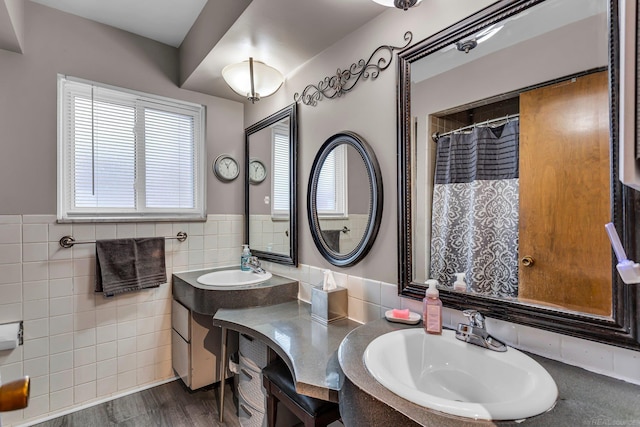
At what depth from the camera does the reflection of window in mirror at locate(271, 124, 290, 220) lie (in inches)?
84.3

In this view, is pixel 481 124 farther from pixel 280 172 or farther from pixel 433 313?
pixel 280 172

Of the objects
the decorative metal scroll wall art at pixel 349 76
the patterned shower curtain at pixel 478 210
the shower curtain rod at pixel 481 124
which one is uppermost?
the decorative metal scroll wall art at pixel 349 76

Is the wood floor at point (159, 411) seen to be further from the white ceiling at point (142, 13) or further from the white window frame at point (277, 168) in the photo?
the white ceiling at point (142, 13)

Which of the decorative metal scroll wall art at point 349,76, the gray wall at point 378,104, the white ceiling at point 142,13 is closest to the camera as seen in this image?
the gray wall at point 378,104

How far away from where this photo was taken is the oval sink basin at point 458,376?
2.33 ft

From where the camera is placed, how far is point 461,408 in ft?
2.32

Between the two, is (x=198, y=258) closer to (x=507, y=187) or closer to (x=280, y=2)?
(x=280, y=2)

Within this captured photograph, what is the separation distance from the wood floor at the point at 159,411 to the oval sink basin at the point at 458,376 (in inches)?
54.6

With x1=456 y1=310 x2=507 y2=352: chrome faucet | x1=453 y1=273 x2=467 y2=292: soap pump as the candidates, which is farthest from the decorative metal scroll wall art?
x1=456 y1=310 x2=507 y2=352: chrome faucet

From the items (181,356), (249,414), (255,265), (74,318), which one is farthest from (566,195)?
(74,318)

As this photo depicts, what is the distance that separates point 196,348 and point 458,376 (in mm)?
1717

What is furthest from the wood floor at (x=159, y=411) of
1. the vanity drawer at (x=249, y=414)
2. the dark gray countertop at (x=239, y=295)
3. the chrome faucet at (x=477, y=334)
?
the chrome faucet at (x=477, y=334)

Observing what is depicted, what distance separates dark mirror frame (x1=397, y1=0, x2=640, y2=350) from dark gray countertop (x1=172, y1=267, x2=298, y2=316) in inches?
33.4

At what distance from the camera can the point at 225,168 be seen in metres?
2.58
